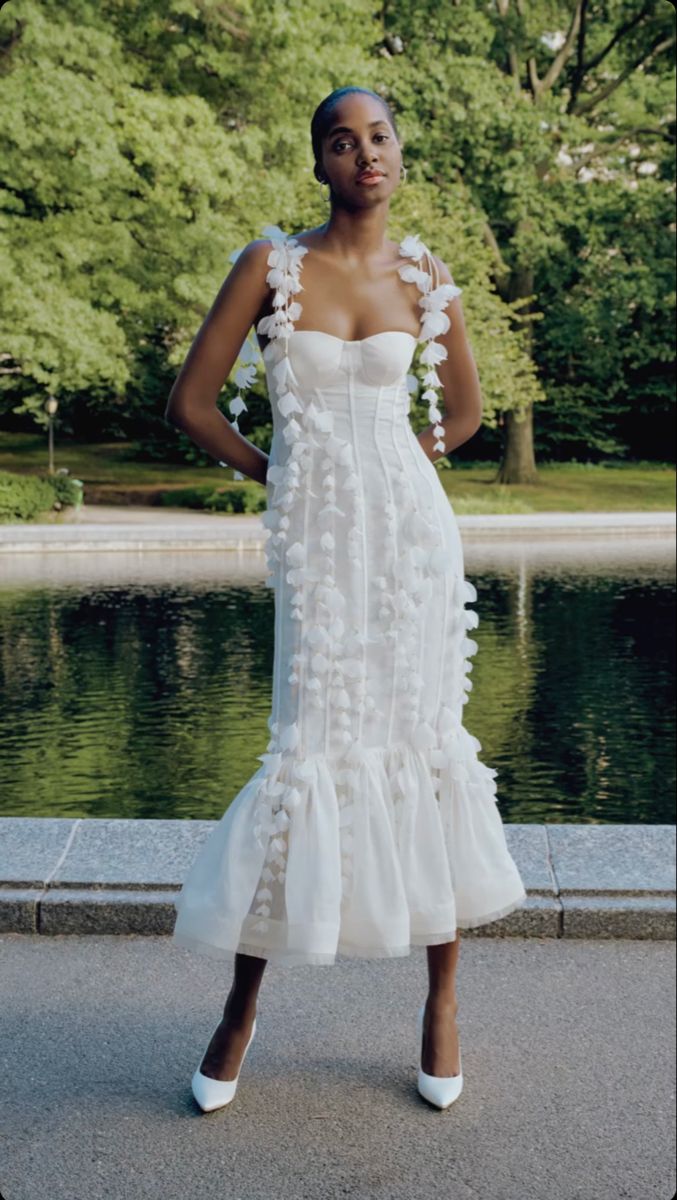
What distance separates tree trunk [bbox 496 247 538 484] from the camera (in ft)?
98.5

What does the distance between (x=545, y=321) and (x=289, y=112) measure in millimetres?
10706

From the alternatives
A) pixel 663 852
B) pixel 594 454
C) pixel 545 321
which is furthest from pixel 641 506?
pixel 663 852

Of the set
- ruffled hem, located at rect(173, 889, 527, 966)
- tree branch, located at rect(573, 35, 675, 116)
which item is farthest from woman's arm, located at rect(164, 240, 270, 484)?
tree branch, located at rect(573, 35, 675, 116)

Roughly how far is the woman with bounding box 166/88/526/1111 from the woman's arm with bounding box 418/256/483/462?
0.29ft

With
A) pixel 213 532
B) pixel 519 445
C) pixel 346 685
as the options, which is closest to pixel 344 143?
pixel 346 685

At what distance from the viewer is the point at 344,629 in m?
2.99

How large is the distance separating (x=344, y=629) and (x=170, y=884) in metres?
1.25

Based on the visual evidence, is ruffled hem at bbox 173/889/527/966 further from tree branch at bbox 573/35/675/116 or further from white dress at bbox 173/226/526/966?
tree branch at bbox 573/35/675/116

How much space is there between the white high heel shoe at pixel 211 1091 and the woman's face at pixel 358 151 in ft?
5.99

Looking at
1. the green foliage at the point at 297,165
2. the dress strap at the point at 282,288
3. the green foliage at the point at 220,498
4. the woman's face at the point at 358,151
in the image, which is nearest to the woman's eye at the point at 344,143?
the woman's face at the point at 358,151

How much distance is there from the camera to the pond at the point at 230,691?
671 cm

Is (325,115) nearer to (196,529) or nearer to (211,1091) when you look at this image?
(211,1091)

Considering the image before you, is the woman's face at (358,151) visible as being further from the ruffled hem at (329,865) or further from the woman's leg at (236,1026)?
the woman's leg at (236,1026)

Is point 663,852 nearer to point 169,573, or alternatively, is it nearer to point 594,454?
point 169,573
